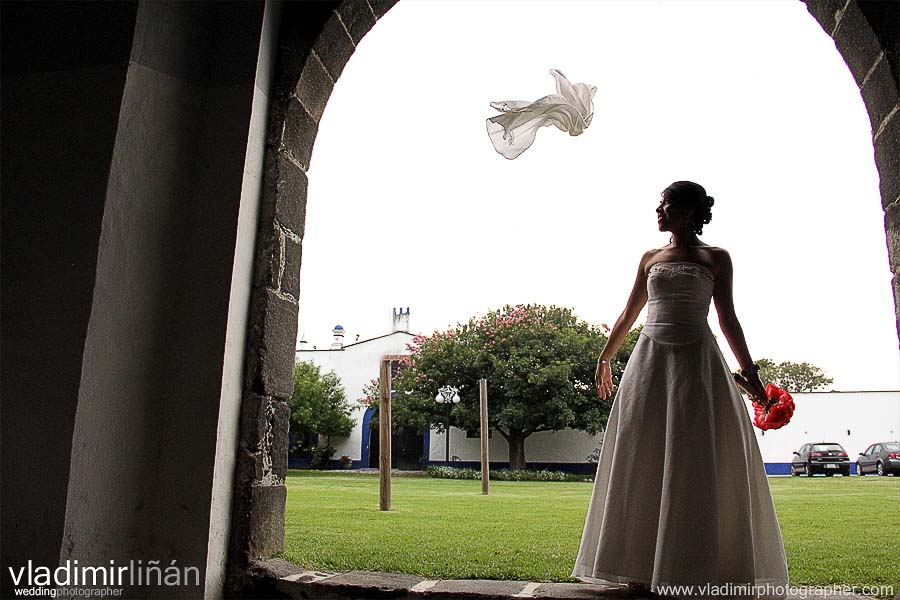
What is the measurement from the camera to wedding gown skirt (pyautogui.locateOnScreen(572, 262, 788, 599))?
1.89 metres

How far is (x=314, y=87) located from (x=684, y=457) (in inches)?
69.2

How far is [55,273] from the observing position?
199 cm

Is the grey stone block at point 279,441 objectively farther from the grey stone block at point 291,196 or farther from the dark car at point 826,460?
the dark car at point 826,460

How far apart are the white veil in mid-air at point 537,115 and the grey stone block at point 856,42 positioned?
0.84 m

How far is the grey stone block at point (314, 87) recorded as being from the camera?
248 centimetres

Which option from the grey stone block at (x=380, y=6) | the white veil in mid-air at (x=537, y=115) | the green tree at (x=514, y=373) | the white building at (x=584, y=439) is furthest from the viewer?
the white building at (x=584, y=439)

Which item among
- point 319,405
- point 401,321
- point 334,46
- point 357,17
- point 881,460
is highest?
point 401,321

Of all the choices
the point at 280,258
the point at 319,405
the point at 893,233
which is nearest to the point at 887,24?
the point at 893,233

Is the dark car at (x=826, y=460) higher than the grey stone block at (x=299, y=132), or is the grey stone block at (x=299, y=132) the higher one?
the grey stone block at (x=299, y=132)

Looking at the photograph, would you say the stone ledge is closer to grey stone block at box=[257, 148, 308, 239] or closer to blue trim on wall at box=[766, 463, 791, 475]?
grey stone block at box=[257, 148, 308, 239]

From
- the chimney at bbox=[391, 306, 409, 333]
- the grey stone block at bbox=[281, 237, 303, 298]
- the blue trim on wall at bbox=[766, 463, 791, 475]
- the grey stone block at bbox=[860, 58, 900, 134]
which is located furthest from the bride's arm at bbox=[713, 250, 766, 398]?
the chimney at bbox=[391, 306, 409, 333]

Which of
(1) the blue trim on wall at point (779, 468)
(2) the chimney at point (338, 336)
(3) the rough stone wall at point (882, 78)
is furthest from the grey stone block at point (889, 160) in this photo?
(2) the chimney at point (338, 336)

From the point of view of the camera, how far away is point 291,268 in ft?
8.13

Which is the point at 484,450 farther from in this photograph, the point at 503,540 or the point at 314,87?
the point at 314,87
